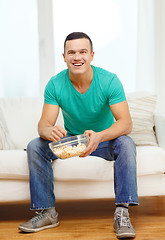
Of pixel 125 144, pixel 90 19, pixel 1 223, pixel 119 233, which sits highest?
pixel 90 19

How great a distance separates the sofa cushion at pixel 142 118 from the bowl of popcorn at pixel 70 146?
2.54 ft

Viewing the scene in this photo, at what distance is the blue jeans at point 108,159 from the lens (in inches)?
67.5

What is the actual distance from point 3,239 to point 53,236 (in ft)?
0.81

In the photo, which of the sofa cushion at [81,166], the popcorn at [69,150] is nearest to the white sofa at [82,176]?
the sofa cushion at [81,166]

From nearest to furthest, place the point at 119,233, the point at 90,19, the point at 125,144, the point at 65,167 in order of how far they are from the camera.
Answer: the point at 119,233
the point at 125,144
the point at 65,167
the point at 90,19

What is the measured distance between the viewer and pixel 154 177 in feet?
6.69

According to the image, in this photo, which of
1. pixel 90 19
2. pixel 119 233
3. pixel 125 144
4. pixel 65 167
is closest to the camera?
pixel 119 233

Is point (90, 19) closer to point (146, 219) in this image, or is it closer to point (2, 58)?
point (2, 58)

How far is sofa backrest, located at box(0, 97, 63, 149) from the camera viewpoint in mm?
2547

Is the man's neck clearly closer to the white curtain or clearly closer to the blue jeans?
the blue jeans

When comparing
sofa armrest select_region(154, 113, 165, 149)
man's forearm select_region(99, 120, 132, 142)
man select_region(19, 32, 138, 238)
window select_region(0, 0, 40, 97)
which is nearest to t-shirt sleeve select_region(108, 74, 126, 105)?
man select_region(19, 32, 138, 238)

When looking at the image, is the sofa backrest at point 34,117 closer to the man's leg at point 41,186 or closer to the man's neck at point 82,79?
the man's neck at point 82,79

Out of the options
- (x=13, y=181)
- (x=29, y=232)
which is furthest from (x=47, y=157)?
(x=29, y=232)

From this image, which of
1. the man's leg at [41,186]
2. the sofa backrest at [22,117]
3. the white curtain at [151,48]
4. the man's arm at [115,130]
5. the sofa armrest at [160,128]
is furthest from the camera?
the white curtain at [151,48]
